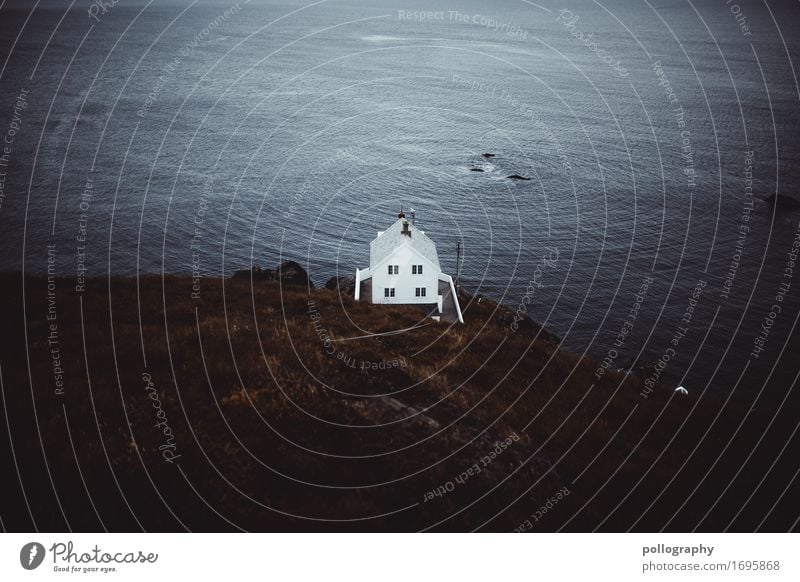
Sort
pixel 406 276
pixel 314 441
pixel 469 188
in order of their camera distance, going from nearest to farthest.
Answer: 1. pixel 314 441
2. pixel 406 276
3. pixel 469 188

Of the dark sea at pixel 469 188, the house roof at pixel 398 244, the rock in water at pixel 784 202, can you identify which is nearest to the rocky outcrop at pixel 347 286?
the house roof at pixel 398 244

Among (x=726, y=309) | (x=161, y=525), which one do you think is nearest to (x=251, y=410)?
(x=161, y=525)

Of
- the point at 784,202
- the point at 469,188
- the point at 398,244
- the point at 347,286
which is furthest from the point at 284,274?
the point at 784,202

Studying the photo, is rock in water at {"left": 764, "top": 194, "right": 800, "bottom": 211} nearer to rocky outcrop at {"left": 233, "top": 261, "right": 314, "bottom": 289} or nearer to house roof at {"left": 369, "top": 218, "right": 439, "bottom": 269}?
house roof at {"left": 369, "top": 218, "right": 439, "bottom": 269}

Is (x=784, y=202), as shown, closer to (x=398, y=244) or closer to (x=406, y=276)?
(x=406, y=276)

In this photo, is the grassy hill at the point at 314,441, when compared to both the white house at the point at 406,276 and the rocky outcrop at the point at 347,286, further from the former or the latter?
the rocky outcrop at the point at 347,286

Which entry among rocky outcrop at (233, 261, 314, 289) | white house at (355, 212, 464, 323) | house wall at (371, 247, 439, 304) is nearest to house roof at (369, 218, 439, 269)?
white house at (355, 212, 464, 323)
